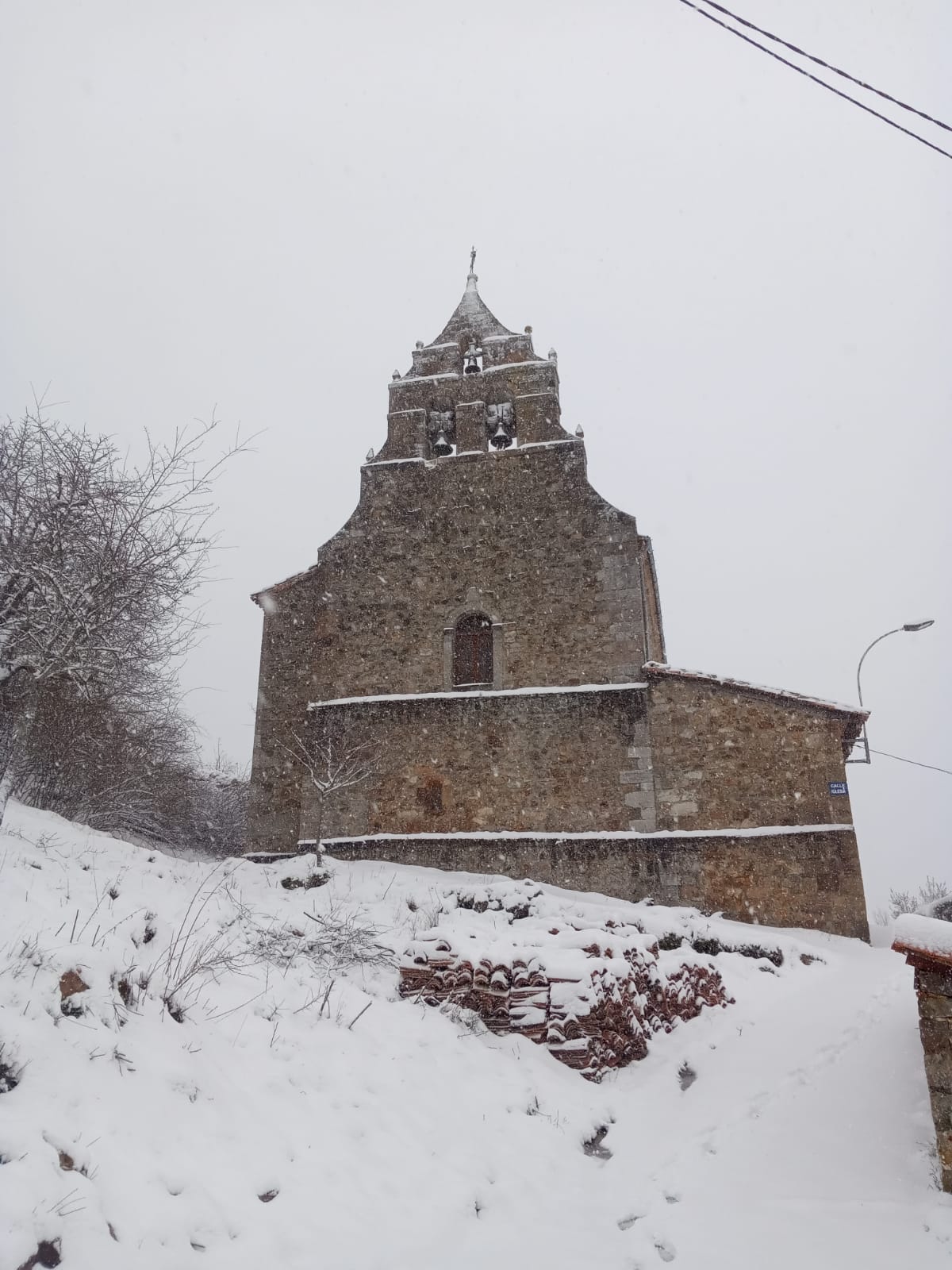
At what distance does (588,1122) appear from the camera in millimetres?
5922

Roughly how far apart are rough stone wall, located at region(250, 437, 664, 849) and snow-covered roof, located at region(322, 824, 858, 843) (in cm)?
210

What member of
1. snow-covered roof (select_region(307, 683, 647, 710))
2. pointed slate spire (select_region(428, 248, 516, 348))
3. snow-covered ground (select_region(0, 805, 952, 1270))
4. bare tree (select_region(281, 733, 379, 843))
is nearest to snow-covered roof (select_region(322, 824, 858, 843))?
bare tree (select_region(281, 733, 379, 843))

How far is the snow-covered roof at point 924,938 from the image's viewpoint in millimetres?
4414

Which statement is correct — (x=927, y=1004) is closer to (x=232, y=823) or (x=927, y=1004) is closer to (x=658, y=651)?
(x=658, y=651)

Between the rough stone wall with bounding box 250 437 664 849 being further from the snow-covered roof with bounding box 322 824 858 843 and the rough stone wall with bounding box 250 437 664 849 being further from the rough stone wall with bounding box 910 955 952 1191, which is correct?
the rough stone wall with bounding box 910 955 952 1191

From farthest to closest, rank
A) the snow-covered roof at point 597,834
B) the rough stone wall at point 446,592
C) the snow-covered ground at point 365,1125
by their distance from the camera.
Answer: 1. the rough stone wall at point 446,592
2. the snow-covered roof at point 597,834
3. the snow-covered ground at point 365,1125

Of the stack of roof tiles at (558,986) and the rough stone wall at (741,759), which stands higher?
the rough stone wall at (741,759)

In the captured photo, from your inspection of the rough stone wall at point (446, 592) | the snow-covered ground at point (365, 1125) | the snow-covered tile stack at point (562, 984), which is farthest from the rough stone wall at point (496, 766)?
the snow-covered ground at point (365, 1125)

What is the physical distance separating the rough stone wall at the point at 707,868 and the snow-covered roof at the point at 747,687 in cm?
184

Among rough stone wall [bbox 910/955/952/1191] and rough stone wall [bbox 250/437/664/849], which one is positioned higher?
rough stone wall [bbox 250/437/664/849]

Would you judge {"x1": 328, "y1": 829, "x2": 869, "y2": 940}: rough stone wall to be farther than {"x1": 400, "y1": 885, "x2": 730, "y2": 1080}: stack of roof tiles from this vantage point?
Yes

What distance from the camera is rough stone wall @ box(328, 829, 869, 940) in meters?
12.3

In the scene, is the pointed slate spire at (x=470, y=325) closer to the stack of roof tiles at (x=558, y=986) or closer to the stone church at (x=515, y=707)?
the stone church at (x=515, y=707)

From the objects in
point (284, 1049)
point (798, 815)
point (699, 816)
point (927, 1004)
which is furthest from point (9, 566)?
point (798, 815)
